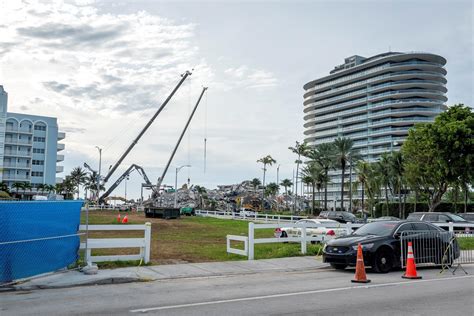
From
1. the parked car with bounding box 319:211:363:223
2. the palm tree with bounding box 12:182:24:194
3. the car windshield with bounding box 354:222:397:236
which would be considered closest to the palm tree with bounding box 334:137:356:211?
the parked car with bounding box 319:211:363:223

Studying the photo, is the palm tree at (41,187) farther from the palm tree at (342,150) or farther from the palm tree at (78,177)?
the palm tree at (342,150)

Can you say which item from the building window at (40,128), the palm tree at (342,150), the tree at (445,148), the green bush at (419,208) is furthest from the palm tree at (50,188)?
the tree at (445,148)

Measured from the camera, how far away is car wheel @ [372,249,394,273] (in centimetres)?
Result: 1443

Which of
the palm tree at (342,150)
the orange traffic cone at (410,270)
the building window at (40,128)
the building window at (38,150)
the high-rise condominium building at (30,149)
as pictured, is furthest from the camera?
the building window at (40,128)

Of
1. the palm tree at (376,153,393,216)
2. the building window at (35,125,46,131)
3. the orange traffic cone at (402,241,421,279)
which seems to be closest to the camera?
the orange traffic cone at (402,241,421,279)

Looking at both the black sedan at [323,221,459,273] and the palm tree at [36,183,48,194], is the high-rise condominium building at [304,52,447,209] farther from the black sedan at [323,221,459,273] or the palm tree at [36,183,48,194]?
the black sedan at [323,221,459,273]

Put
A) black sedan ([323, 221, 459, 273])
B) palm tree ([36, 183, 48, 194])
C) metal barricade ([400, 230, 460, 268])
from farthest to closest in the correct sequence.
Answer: palm tree ([36, 183, 48, 194]), metal barricade ([400, 230, 460, 268]), black sedan ([323, 221, 459, 273])

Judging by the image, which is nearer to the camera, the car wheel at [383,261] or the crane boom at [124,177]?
the car wheel at [383,261]

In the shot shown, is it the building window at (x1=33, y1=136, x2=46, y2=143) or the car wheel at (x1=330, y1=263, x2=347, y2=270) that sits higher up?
the building window at (x1=33, y1=136, x2=46, y2=143)

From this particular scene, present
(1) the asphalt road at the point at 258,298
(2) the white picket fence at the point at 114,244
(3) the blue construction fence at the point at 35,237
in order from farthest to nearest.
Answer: (2) the white picket fence at the point at 114,244, (3) the blue construction fence at the point at 35,237, (1) the asphalt road at the point at 258,298

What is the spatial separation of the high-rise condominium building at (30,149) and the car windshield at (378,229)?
104727 mm

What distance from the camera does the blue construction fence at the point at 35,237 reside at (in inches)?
432

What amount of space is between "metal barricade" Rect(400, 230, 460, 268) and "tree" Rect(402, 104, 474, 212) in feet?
102

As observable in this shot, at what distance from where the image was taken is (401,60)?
141 metres
